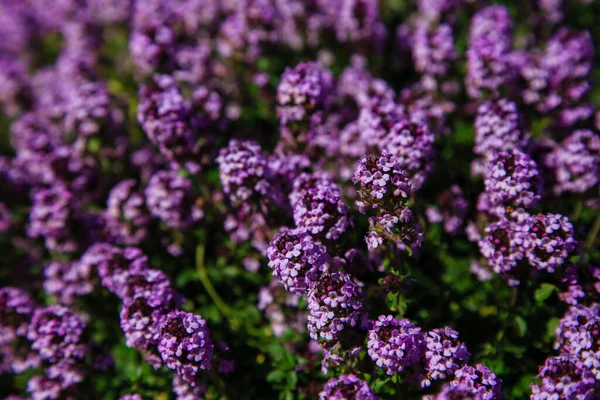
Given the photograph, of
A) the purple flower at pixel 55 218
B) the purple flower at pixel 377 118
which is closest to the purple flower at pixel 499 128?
the purple flower at pixel 377 118

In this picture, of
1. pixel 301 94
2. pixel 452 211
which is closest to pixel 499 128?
pixel 452 211

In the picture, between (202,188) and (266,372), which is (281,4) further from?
(266,372)

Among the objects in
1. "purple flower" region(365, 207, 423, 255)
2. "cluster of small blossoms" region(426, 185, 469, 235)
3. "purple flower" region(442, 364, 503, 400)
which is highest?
"purple flower" region(365, 207, 423, 255)

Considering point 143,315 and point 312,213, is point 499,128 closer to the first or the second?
point 312,213

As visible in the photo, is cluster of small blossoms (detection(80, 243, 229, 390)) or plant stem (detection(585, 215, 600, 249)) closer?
cluster of small blossoms (detection(80, 243, 229, 390))

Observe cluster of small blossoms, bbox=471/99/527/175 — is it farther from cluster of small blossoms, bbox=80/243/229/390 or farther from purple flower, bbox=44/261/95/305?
purple flower, bbox=44/261/95/305

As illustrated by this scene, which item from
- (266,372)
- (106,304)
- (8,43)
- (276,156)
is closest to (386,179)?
(276,156)

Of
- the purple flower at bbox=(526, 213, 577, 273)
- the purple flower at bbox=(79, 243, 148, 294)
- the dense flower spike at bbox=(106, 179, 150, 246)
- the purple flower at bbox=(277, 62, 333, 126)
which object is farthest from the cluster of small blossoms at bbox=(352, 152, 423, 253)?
the dense flower spike at bbox=(106, 179, 150, 246)

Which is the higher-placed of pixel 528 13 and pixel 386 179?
pixel 528 13
